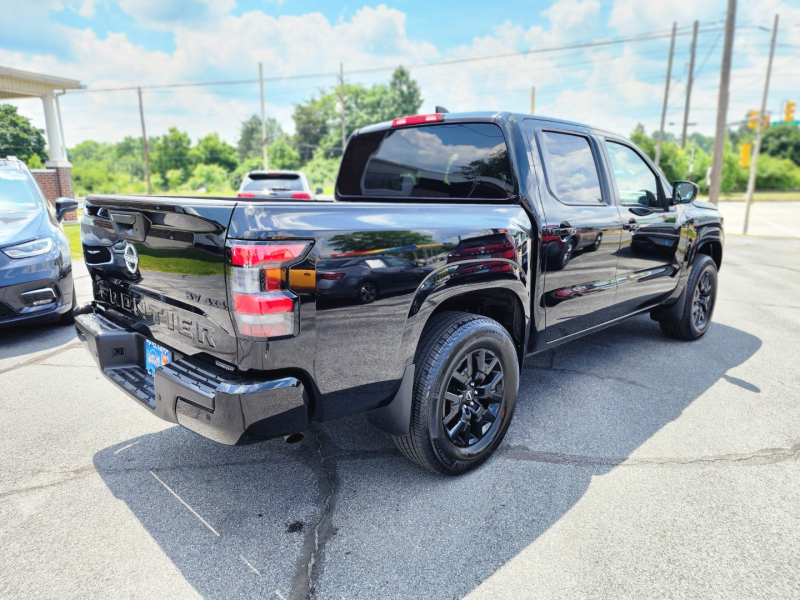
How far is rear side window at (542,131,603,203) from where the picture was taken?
11.1 ft

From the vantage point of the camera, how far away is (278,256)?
1.96m

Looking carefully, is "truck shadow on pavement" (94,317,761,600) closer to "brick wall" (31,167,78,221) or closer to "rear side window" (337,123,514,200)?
"rear side window" (337,123,514,200)

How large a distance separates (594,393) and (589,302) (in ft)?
2.48

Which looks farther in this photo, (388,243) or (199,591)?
(388,243)

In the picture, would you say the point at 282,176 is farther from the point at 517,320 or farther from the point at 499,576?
the point at 499,576

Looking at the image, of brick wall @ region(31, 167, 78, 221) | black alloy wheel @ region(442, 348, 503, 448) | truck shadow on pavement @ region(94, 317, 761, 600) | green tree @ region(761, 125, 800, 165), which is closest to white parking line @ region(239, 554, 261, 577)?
truck shadow on pavement @ region(94, 317, 761, 600)

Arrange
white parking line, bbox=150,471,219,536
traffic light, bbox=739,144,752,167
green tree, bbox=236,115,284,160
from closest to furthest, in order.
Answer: white parking line, bbox=150,471,219,536 < traffic light, bbox=739,144,752,167 < green tree, bbox=236,115,284,160

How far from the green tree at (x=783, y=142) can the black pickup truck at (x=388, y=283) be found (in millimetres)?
77763

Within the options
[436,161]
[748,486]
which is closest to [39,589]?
Answer: [436,161]

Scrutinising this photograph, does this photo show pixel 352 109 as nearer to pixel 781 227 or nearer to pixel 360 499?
pixel 781 227

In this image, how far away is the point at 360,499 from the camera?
104 inches

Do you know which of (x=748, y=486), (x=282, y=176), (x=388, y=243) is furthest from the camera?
(x=282, y=176)

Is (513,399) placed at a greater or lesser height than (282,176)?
lesser

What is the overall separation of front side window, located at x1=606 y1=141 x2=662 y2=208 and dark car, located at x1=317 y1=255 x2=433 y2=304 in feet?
7.64
